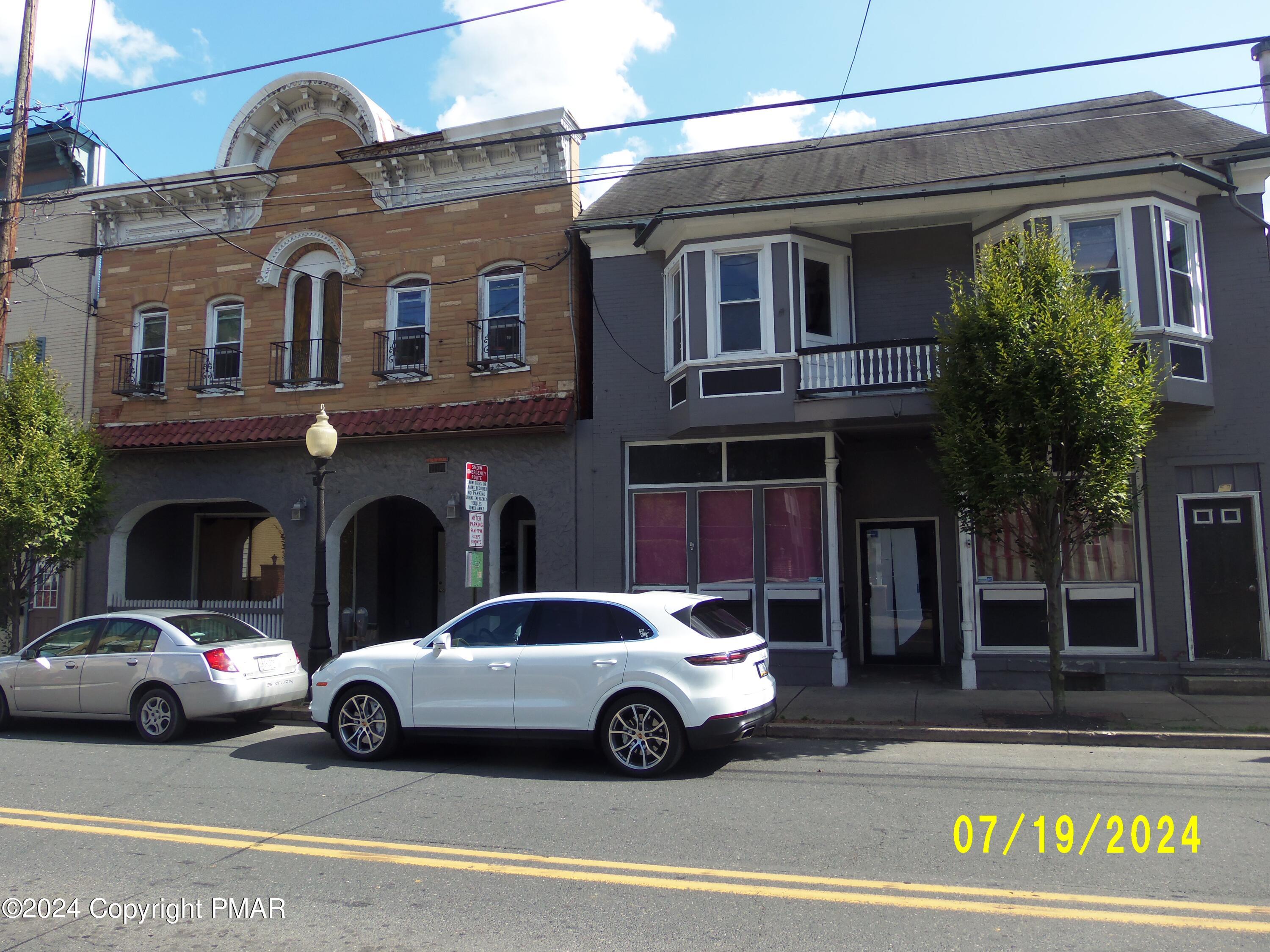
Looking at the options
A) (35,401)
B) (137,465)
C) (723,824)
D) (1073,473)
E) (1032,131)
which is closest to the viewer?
(723,824)

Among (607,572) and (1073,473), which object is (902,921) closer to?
(1073,473)

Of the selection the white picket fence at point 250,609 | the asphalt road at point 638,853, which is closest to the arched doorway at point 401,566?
the white picket fence at point 250,609

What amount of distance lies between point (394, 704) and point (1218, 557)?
9878 mm

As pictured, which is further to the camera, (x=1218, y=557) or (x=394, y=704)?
(x=1218, y=557)

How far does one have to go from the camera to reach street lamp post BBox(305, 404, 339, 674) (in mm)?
11305

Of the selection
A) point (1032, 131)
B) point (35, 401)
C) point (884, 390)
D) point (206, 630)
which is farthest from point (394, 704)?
point (1032, 131)

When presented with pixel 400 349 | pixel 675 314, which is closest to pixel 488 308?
pixel 400 349

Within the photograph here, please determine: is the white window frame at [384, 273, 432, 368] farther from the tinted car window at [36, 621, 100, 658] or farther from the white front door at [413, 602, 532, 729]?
the white front door at [413, 602, 532, 729]

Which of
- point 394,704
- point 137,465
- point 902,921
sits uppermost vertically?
point 137,465

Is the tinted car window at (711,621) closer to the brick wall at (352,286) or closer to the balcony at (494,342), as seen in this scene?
the brick wall at (352,286)

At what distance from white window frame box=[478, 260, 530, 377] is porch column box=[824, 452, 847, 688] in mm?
4728

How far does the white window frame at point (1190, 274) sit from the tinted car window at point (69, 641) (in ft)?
42.4

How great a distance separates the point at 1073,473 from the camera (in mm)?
9672

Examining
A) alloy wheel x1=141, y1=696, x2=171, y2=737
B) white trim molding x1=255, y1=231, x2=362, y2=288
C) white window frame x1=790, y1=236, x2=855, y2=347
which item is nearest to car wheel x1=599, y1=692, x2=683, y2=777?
alloy wheel x1=141, y1=696, x2=171, y2=737
